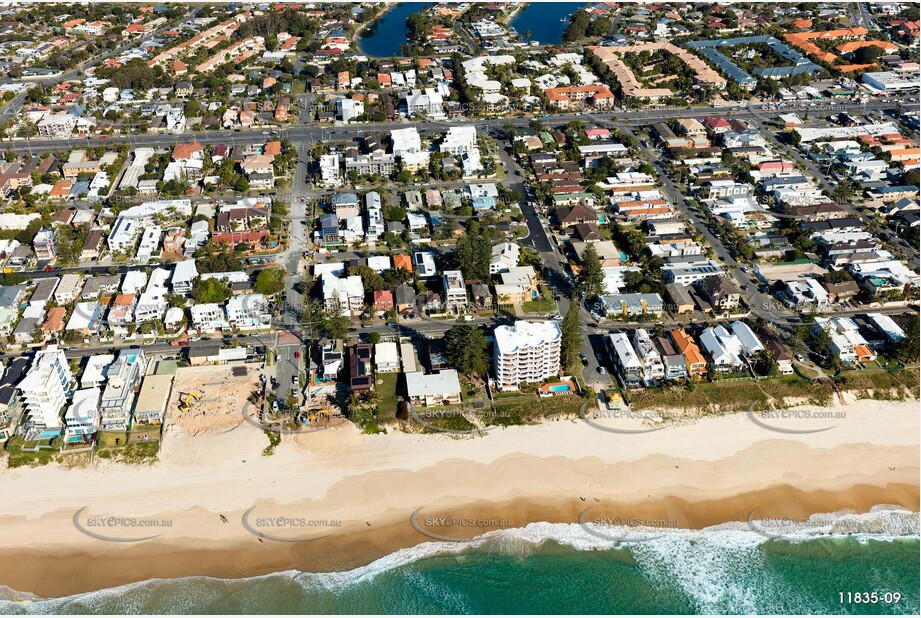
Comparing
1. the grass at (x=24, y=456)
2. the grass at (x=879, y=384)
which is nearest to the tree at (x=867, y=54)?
the grass at (x=879, y=384)

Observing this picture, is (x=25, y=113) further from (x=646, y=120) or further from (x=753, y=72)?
(x=753, y=72)

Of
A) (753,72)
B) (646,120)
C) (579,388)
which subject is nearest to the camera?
(579,388)

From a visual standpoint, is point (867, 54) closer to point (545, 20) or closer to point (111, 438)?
point (545, 20)

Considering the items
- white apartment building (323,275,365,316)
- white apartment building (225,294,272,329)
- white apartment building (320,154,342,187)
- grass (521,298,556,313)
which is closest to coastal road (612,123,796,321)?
grass (521,298,556,313)

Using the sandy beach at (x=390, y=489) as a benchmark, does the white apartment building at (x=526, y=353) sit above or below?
above

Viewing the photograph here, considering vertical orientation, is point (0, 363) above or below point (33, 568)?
above

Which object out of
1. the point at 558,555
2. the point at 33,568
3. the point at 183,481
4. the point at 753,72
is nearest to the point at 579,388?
the point at 558,555

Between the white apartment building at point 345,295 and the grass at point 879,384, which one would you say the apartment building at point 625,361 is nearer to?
the grass at point 879,384
